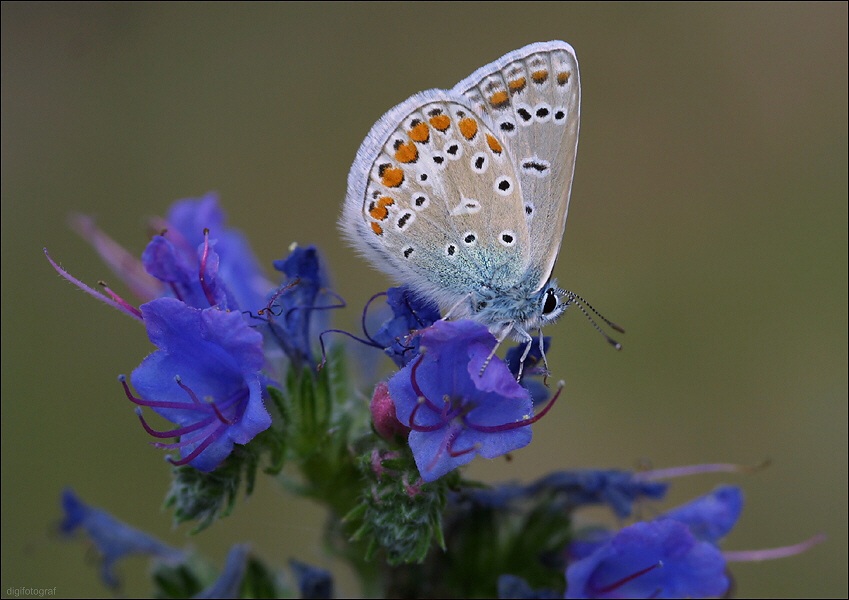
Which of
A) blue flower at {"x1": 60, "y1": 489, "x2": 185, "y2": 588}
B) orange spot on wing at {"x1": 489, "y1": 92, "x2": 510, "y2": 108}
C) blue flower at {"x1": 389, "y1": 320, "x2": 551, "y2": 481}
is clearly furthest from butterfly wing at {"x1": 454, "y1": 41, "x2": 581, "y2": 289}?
blue flower at {"x1": 60, "y1": 489, "x2": 185, "y2": 588}

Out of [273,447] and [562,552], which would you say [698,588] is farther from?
[273,447]

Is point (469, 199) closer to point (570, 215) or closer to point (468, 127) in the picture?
point (468, 127)

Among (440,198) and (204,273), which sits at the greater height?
(204,273)

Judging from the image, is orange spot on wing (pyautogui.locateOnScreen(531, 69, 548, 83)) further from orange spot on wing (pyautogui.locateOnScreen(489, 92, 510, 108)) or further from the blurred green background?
the blurred green background

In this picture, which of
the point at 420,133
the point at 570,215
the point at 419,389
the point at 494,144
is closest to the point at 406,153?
the point at 420,133

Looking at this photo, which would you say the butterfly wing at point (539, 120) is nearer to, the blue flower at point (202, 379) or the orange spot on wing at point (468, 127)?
the orange spot on wing at point (468, 127)

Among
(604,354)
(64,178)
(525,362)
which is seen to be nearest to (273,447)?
(525,362)
